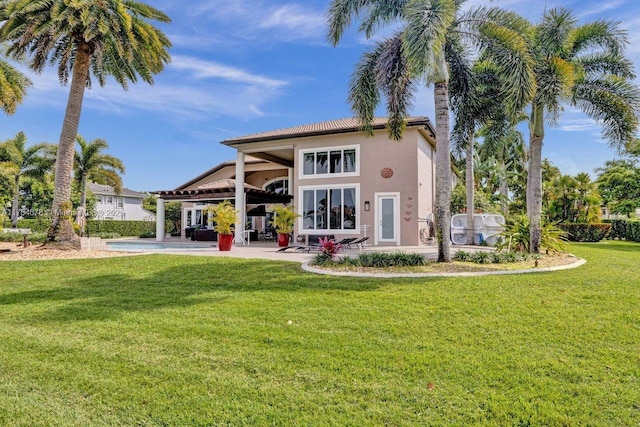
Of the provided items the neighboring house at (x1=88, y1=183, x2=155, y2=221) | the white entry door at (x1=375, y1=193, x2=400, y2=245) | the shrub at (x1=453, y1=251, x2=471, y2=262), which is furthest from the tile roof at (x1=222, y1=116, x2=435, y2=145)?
the neighboring house at (x1=88, y1=183, x2=155, y2=221)

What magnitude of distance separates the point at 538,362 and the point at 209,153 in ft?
109

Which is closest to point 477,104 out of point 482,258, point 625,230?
point 482,258

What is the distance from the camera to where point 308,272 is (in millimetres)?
9766

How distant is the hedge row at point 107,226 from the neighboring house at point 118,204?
1320 cm

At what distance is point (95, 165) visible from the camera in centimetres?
3197

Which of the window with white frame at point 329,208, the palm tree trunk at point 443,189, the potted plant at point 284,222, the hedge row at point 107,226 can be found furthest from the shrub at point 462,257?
the hedge row at point 107,226

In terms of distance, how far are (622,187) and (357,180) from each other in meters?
24.3

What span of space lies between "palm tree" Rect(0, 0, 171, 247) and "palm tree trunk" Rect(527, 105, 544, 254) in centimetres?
1553

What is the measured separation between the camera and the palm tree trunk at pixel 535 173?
1336 cm

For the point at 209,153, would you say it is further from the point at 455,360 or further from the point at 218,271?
the point at 455,360

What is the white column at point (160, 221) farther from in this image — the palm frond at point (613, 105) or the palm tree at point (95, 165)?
the palm frond at point (613, 105)

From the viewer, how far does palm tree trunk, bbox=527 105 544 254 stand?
43.8 ft

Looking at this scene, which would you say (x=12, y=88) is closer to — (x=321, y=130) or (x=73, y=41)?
(x=73, y=41)

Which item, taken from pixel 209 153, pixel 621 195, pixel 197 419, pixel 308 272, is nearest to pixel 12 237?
pixel 209 153
